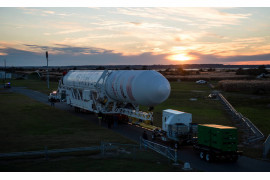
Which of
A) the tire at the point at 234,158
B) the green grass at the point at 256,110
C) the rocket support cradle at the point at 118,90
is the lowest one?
the tire at the point at 234,158

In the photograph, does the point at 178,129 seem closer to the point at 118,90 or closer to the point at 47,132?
the point at 118,90

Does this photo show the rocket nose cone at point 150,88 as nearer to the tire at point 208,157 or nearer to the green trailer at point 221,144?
the green trailer at point 221,144

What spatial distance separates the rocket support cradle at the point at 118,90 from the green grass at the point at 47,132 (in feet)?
9.71

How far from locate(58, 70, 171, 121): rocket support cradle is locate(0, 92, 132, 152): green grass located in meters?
2.96

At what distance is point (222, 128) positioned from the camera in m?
18.9

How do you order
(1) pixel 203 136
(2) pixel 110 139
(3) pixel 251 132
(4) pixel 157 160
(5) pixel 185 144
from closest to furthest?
(4) pixel 157 160
(1) pixel 203 136
(5) pixel 185 144
(2) pixel 110 139
(3) pixel 251 132

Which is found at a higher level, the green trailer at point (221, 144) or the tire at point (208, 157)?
the green trailer at point (221, 144)

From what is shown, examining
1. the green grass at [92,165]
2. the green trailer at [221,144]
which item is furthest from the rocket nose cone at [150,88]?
the green grass at [92,165]

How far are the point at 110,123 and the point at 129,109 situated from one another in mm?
2529

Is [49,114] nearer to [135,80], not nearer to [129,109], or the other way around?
[129,109]

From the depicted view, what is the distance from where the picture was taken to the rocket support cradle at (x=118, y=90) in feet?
93.0

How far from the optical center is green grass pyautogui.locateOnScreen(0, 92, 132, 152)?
75.7 feet

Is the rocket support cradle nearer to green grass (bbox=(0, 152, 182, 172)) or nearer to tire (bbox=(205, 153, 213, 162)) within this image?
tire (bbox=(205, 153, 213, 162))

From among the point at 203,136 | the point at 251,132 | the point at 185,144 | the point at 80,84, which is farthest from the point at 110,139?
the point at 80,84
